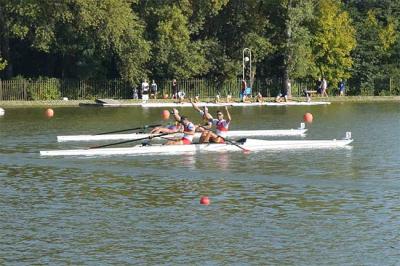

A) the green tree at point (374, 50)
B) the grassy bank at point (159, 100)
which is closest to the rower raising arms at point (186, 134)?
the grassy bank at point (159, 100)

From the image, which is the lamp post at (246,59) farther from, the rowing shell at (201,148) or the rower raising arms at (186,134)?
the rower raising arms at (186,134)

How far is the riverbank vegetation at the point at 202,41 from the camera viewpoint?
6412cm

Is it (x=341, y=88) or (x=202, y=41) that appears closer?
(x=202, y=41)

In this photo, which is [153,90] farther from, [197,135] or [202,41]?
[197,135]

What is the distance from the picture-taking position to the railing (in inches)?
2648

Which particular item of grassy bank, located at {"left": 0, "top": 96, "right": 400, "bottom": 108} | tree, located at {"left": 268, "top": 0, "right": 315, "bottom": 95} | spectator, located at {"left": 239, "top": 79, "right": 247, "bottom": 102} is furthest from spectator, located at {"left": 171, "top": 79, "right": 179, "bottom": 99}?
tree, located at {"left": 268, "top": 0, "right": 315, "bottom": 95}

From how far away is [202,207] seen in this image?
20578mm

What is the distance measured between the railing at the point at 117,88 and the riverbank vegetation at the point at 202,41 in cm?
23

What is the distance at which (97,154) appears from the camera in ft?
99.0

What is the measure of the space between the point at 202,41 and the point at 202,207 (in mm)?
52172

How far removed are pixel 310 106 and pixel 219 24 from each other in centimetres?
1340

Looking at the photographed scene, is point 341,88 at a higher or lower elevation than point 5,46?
lower

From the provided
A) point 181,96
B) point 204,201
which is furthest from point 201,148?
point 181,96

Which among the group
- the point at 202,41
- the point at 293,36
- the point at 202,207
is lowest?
the point at 202,207
